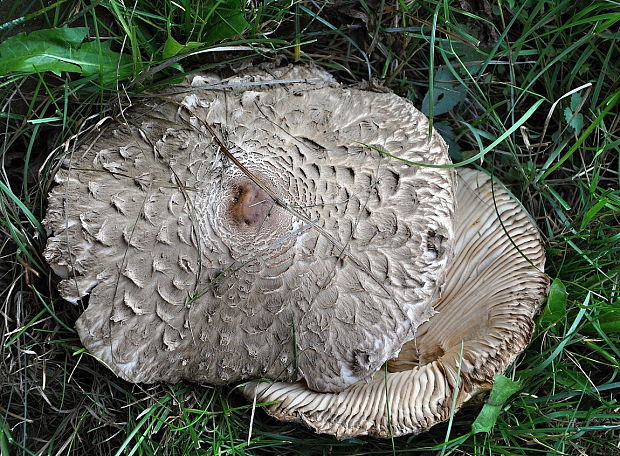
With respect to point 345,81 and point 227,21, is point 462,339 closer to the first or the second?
point 345,81

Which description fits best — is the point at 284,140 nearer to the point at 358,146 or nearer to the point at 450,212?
the point at 358,146

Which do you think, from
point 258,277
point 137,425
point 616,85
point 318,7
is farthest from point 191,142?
point 616,85

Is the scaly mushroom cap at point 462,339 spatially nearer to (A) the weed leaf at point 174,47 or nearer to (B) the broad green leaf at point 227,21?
(B) the broad green leaf at point 227,21

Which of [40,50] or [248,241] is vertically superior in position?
[40,50]

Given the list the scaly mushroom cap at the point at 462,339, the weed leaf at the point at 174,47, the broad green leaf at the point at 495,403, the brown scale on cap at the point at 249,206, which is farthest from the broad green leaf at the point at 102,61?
the broad green leaf at the point at 495,403

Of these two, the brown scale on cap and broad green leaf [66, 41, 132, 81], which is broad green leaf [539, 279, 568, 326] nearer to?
the brown scale on cap

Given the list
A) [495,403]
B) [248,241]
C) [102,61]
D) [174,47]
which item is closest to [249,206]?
[248,241]

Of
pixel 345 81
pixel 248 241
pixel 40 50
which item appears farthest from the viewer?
pixel 345 81
